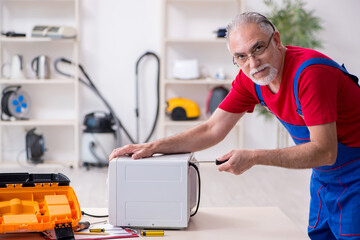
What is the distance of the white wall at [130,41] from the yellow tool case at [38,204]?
3.92 m

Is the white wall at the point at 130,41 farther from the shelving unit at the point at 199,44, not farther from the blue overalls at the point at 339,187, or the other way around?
the blue overalls at the point at 339,187

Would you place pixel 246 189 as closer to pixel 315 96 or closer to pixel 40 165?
pixel 40 165

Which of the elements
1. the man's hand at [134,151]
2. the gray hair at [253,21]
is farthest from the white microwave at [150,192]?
the gray hair at [253,21]

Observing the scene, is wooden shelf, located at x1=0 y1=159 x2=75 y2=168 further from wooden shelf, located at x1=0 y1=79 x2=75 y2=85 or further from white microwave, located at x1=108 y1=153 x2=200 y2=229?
white microwave, located at x1=108 y1=153 x2=200 y2=229

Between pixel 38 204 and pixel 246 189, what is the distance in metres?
3.03

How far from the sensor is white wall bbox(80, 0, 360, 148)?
5.51m

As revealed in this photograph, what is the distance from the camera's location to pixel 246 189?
4430mm

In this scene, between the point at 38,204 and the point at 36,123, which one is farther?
the point at 36,123

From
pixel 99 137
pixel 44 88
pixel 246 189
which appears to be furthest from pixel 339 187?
pixel 44 88

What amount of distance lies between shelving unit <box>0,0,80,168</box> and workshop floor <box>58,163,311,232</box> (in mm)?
547

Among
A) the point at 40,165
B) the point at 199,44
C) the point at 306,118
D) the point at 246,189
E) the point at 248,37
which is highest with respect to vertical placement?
the point at 199,44

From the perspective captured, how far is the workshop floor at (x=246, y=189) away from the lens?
12.8ft

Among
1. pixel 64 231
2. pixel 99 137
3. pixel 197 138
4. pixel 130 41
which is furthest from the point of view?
pixel 130 41

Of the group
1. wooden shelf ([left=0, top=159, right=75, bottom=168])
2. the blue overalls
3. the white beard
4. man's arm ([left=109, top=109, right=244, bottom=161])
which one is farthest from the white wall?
the white beard
